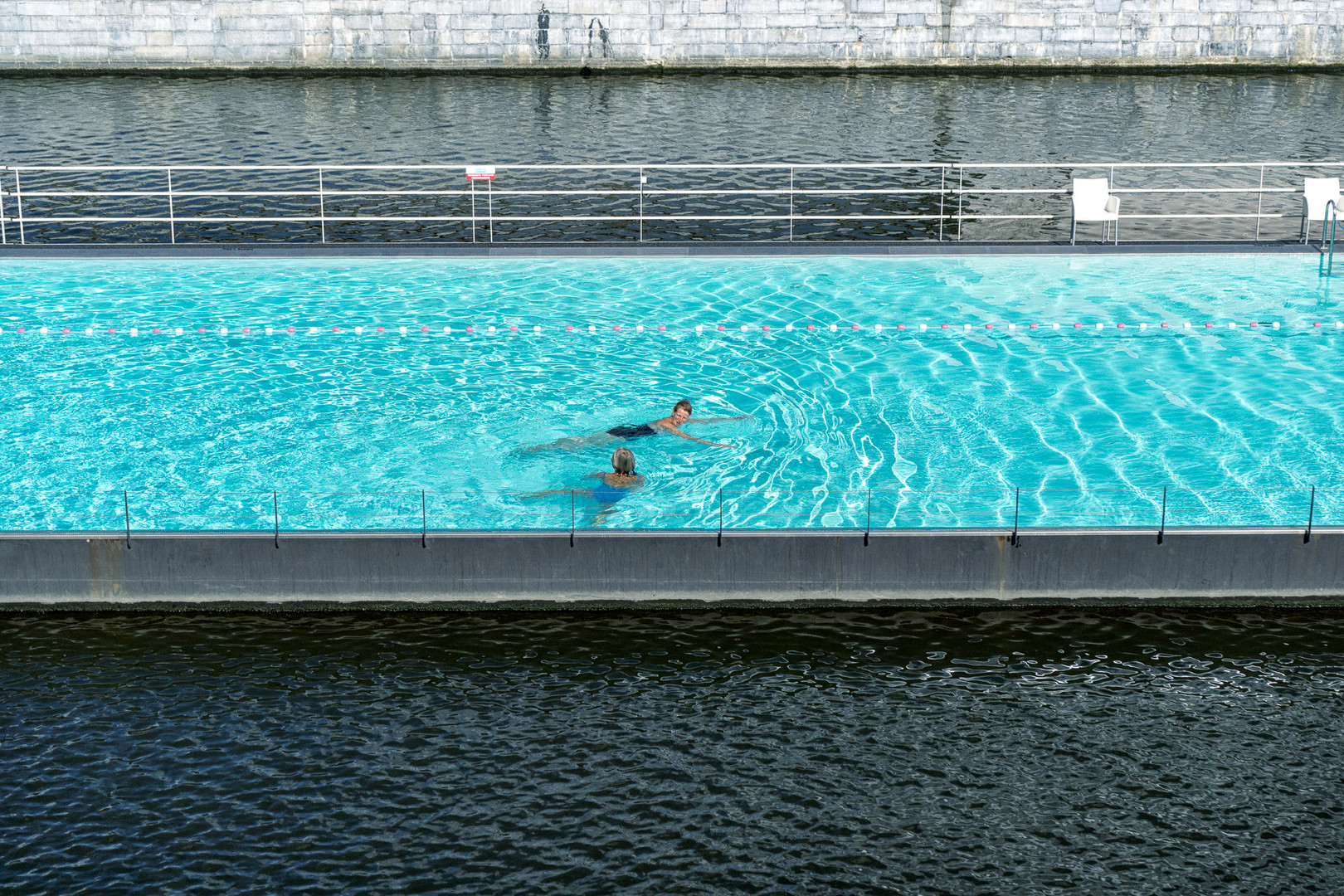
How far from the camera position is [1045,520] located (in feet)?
42.0

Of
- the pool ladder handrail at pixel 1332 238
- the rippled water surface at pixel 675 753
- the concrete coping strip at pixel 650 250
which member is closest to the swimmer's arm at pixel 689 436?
the rippled water surface at pixel 675 753

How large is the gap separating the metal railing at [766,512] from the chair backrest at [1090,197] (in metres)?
10.9

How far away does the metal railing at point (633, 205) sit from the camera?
88.6 ft

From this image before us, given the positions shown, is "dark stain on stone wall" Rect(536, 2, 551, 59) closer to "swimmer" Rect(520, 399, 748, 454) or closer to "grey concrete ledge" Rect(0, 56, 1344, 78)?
"grey concrete ledge" Rect(0, 56, 1344, 78)

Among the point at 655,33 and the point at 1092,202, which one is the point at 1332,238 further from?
the point at 655,33

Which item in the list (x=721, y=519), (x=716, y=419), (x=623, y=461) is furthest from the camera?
(x=716, y=419)

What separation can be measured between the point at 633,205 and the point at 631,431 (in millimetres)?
14917

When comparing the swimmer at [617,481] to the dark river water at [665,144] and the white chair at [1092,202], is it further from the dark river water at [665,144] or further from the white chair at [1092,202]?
the white chair at [1092,202]

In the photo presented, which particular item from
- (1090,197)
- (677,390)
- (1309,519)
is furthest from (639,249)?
(1309,519)

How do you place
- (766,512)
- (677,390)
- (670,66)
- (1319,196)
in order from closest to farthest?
(766,512) < (677,390) < (1319,196) < (670,66)

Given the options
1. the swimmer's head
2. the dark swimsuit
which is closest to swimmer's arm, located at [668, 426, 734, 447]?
the dark swimsuit

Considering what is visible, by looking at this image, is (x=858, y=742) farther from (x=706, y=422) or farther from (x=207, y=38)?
(x=207, y=38)

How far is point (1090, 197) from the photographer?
23000 millimetres

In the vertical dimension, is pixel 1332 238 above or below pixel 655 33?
below
